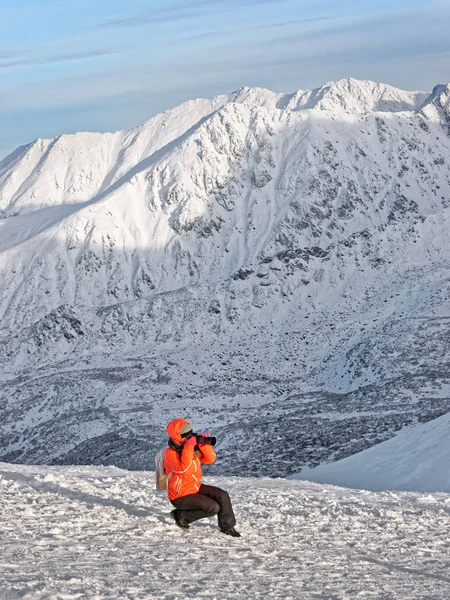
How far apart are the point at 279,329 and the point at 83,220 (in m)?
63.6

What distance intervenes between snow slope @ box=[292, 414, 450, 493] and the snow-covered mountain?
1765cm

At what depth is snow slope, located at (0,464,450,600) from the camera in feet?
29.9

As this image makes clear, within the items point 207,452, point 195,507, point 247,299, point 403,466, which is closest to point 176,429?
point 207,452

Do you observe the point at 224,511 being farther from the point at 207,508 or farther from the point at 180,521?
the point at 180,521

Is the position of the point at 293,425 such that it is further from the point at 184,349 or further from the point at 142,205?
the point at 142,205

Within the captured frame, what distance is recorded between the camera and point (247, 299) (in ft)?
348

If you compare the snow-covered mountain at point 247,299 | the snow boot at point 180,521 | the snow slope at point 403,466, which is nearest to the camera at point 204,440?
the snow boot at point 180,521

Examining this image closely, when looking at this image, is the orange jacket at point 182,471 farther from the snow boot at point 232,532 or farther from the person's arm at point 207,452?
the snow boot at point 232,532

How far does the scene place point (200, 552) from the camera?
10977mm

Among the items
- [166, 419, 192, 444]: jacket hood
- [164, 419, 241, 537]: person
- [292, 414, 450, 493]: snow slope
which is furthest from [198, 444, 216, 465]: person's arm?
[292, 414, 450, 493]: snow slope

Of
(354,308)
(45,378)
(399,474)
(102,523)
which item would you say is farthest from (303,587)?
(354,308)

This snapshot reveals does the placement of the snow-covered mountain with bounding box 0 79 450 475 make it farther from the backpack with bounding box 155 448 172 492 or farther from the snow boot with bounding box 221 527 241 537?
the snow boot with bounding box 221 527 241 537

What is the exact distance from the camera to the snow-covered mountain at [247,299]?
235 ft

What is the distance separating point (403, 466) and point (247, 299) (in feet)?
244
